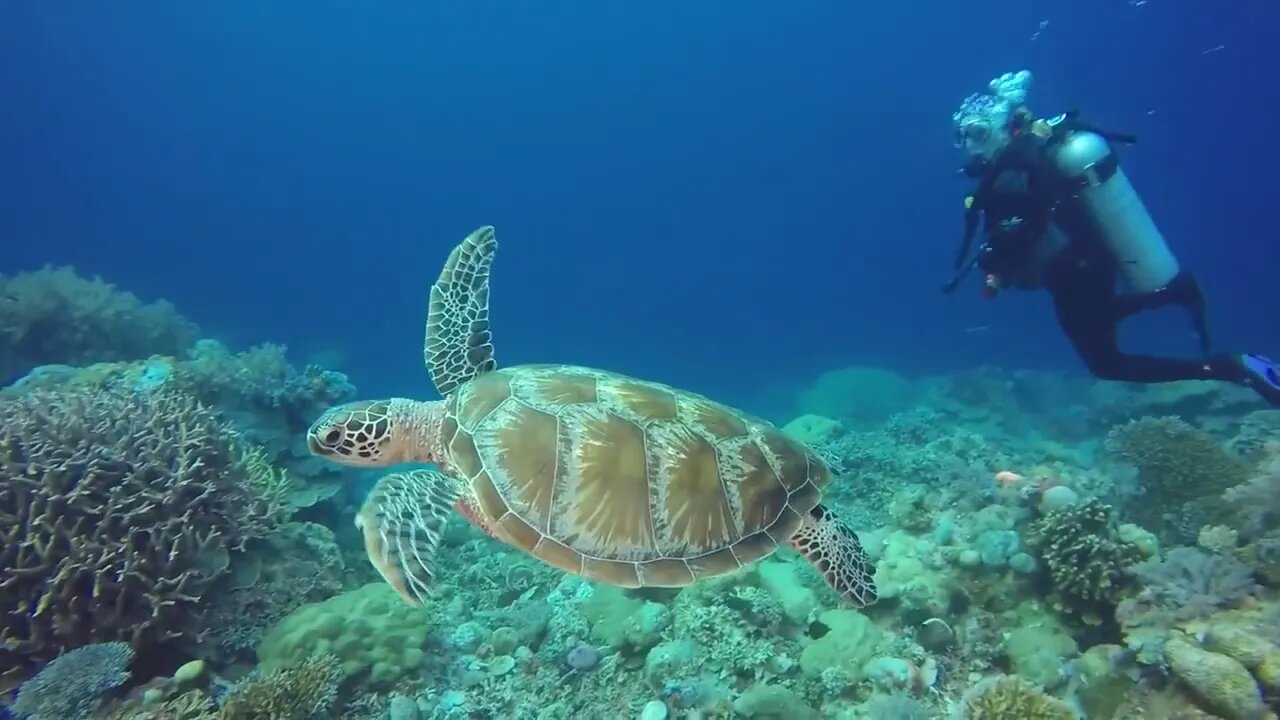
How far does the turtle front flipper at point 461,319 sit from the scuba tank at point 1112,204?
7022 millimetres

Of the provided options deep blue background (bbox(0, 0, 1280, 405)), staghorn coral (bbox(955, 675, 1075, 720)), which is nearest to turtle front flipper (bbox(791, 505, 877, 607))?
staghorn coral (bbox(955, 675, 1075, 720))

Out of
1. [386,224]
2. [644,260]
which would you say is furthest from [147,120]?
[644,260]

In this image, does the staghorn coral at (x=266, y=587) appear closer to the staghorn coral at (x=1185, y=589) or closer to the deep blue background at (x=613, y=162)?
the staghorn coral at (x=1185, y=589)

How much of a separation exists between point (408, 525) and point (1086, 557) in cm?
431

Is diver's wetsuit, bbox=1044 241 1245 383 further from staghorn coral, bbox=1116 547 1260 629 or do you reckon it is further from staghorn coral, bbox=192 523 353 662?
staghorn coral, bbox=192 523 353 662

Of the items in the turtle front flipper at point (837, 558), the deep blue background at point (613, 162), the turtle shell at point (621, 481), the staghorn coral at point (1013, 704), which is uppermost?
the deep blue background at point (613, 162)

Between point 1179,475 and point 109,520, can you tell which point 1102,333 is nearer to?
point 1179,475

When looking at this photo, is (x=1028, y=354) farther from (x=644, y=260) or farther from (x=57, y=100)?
(x=57, y=100)

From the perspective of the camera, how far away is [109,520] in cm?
395

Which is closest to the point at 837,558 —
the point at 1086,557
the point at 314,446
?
the point at 1086,557

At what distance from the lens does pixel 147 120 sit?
64750 mm

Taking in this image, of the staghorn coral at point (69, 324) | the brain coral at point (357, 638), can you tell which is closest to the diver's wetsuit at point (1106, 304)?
the brain coral at point (357, 638)

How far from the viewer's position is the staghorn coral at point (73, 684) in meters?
3.20

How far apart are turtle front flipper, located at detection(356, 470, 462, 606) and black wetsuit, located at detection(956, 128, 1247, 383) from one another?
23.2 ft
